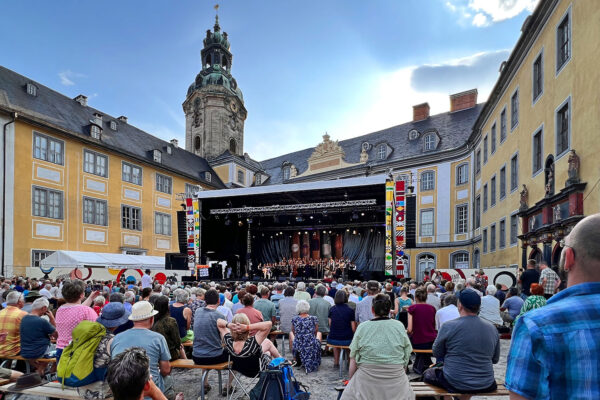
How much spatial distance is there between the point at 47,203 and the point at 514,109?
25116mm

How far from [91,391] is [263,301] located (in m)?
4.15

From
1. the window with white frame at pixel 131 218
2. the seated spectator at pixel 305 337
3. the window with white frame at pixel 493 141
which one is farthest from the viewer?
the window with white frame at pixel 131 218

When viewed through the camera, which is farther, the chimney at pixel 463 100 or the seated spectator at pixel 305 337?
Result: the chimney at pixel 463 100

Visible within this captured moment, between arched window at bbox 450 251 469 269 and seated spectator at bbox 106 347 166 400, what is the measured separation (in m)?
27.3

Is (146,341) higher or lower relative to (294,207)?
lower

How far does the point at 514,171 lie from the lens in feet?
59.7

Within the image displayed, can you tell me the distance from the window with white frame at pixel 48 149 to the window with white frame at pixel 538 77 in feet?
81.0

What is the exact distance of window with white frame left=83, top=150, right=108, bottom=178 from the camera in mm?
24312

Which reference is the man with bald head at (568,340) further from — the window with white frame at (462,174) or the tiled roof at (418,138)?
the tiled roof at (418,138)

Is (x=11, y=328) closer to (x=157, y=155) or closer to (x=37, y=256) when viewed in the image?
(x=37, y=256)

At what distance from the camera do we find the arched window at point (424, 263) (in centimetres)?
2820

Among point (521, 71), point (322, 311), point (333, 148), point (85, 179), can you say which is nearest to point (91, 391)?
point (322, 311)

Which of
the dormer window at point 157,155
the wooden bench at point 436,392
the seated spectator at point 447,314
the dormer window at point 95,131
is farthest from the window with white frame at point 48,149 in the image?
the wooden bench at point 436,392

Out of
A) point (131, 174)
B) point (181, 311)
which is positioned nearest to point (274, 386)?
point (181, 311)
